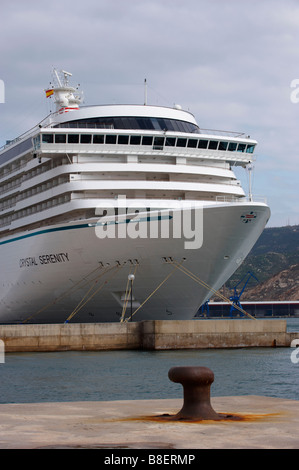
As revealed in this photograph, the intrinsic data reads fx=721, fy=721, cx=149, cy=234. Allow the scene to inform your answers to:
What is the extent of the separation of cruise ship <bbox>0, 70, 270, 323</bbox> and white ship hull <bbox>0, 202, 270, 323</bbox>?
6 cm

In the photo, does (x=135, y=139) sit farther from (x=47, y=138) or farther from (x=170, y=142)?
(x=47, y=138)

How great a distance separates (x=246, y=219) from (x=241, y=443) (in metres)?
24.7

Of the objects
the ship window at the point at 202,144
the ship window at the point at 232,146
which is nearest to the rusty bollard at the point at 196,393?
the ship window at the point at 202,144

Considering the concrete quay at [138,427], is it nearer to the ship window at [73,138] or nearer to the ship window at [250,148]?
the ship window at [73,138]

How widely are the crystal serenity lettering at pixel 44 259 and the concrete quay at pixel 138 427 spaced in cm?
2298

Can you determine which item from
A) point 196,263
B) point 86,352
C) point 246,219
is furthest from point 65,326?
point 246,219

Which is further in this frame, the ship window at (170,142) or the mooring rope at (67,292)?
the ship window at (170,142)

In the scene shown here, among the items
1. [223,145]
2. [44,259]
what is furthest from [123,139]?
[44,259]

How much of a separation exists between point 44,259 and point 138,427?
27512 mm

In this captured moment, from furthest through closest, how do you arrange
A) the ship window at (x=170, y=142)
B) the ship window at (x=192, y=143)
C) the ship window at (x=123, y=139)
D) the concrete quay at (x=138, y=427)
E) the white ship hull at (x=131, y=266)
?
the ship window at (x=192, y=143) < the ship window at (x=170, y=142) < the ship window at (x=123, y=139) < the white ship hull at (x=131, y=266) < the concrete quay at (x=138, y=427)

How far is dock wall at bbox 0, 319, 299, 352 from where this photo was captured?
29406mm

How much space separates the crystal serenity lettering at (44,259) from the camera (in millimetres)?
34300

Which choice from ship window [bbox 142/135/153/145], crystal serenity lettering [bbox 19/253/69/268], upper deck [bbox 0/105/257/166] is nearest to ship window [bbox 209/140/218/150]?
upper deck [bbox 0/105/257/166]

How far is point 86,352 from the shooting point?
2934cm
